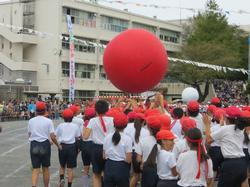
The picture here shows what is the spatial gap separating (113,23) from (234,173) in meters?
45.0

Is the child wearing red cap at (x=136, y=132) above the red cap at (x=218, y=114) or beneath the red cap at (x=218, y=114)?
beneath

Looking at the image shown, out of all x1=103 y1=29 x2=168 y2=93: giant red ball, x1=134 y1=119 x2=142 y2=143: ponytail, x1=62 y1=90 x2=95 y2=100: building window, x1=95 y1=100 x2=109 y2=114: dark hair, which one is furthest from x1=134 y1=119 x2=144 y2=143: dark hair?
x1=62 y1=90 x2=95 y2=100: building window

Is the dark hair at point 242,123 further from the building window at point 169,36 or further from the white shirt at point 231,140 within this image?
the building window at point 169,36

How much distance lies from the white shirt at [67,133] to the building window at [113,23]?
4085cm

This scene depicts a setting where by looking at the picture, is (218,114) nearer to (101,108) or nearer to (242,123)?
(242,123)

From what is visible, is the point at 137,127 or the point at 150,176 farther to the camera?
the point at 137,127

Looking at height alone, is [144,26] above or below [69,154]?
above

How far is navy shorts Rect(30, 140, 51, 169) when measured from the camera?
8672mm

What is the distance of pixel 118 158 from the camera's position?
6793 mm

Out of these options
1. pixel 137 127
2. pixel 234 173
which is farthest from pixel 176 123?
pixel 234 173

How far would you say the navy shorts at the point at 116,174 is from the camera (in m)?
6.73

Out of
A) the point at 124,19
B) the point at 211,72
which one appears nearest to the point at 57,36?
the point at 124,19

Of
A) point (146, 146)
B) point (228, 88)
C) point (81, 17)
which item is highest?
point (81, 17)

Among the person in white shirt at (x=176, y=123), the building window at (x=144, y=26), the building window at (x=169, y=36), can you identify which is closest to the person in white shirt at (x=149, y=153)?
the person in white shirt at (x=176, y=123)
